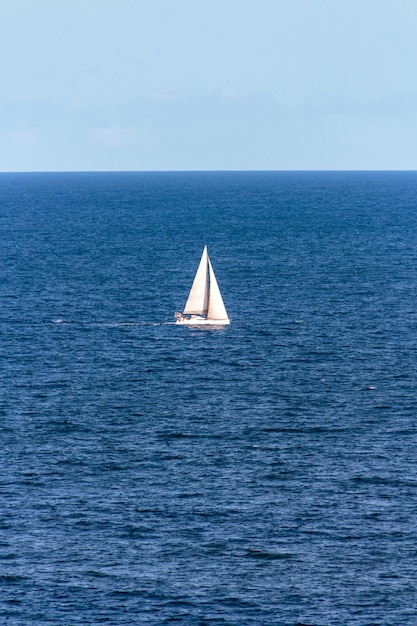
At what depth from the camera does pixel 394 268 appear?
603 ft

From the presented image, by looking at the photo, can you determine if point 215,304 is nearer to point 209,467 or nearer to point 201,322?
point 201,322

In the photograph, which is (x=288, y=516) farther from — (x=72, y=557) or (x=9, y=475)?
(x=9, y=475)

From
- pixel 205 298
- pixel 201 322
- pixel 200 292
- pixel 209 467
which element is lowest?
pixel 209 467

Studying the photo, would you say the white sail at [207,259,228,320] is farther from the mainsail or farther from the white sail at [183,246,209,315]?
the white sail at [183,246,209,315]

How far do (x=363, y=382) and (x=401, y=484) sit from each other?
1078 inches

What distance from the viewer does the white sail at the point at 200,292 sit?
443 feet

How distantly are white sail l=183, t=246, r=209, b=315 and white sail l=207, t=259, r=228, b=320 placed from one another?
1338 millimetres

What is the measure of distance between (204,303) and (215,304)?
10.00 ft

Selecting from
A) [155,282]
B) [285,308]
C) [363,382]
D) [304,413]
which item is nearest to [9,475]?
[304,413]

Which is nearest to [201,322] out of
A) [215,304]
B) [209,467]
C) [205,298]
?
[205,298]

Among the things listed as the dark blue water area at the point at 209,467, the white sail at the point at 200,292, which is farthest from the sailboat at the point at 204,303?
the dark blue water area at the point at 209,467

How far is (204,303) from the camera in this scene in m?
137

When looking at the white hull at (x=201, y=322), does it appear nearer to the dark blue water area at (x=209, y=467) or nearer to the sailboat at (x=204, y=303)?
the sailboat at (x=204, y=303)

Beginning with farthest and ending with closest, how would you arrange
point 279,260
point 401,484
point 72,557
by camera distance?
1. point 279,260
2. point 401,484
3. point 72,557
